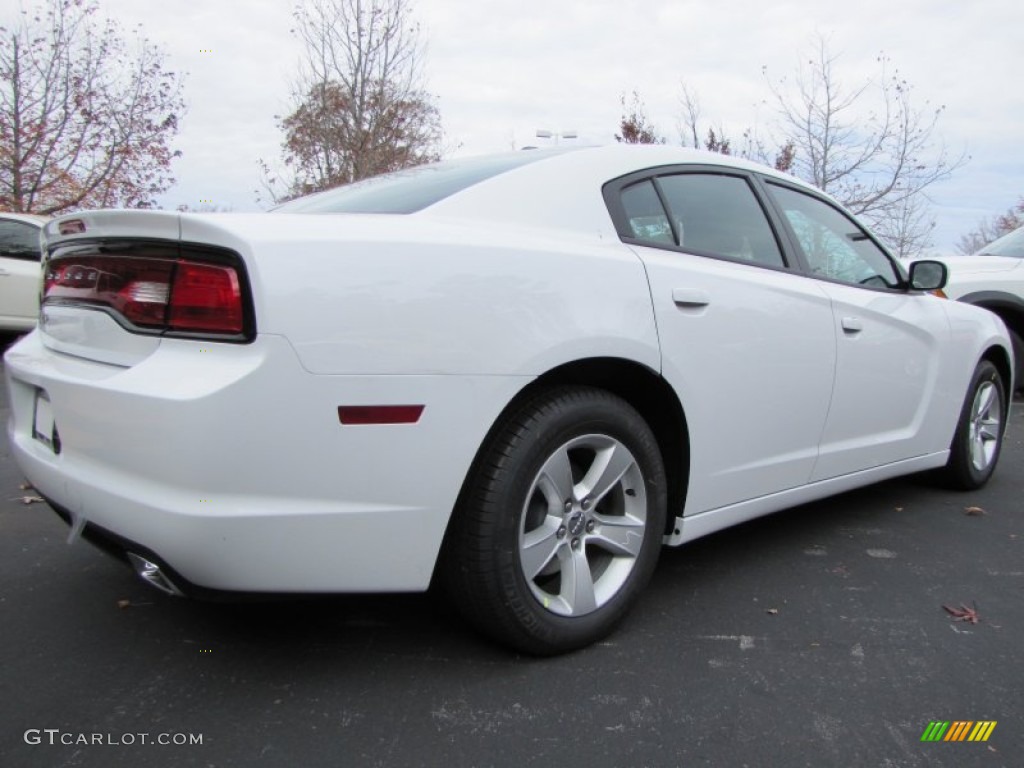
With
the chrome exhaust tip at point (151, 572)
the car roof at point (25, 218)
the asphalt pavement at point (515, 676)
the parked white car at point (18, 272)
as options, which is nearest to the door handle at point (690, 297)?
the asphalt pavement at point (515, 676)

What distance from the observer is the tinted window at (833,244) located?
308cm

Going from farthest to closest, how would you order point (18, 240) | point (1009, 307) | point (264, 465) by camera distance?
point (18, 240) < point (1009, 307) < point (264, 465)

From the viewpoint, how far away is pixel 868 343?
121 inches

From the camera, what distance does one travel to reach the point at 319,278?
1.67 m

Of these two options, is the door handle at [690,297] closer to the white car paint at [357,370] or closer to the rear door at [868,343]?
the white car paint at [357,370]

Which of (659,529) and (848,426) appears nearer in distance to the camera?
(659,529)

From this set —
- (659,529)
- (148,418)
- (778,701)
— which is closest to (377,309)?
(148,418)

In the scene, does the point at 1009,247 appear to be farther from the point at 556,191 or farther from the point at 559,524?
the point at 559,524

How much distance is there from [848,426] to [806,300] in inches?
24.2

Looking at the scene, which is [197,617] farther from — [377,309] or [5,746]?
[377,309]

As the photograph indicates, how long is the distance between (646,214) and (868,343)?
4.18ft

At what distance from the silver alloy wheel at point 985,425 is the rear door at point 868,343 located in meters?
Answer: 0.52

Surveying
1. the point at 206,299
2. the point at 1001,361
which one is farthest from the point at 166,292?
the point at 1001,361

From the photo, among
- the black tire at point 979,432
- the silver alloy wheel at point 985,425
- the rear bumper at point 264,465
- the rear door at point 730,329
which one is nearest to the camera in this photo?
the rear bumper at point 264,465
